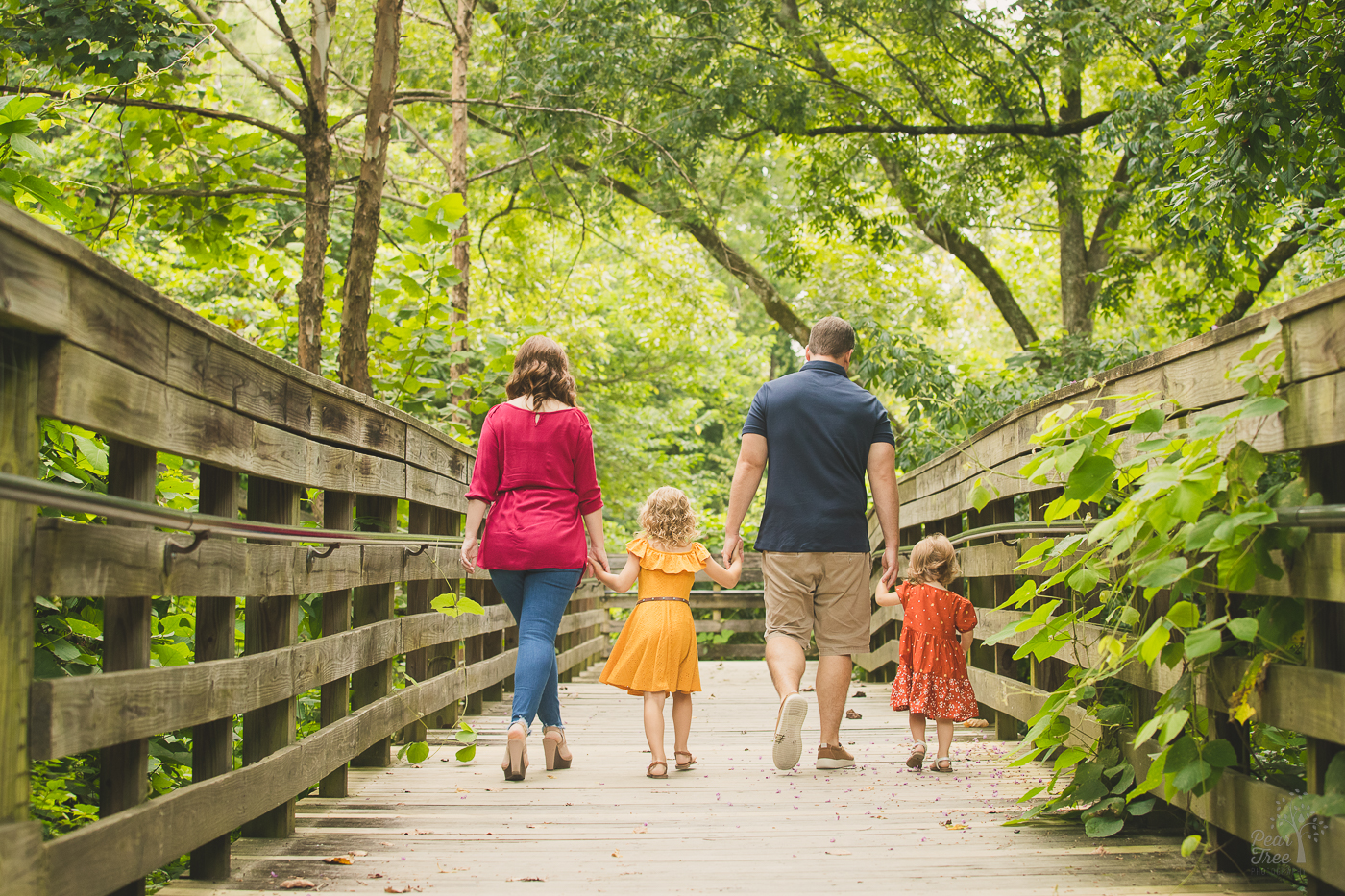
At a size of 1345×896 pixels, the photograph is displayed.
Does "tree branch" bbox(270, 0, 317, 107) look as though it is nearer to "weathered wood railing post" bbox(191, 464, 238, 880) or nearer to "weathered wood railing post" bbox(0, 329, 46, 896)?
"weathered wood railing post" bbox(191, 464, 238, 880)

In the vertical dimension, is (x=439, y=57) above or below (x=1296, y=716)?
above

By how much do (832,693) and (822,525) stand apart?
692 millimetres

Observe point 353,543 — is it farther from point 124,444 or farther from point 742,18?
point 742,18

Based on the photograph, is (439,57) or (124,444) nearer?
(124,444)

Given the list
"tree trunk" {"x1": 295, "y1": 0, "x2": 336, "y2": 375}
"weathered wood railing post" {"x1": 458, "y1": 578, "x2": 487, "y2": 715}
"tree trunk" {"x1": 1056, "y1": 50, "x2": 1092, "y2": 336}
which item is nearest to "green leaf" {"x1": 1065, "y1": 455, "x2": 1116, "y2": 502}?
"weathered wood railing post" {"x1": 458, "y1": 578, "x2": 487, "y2": 715}

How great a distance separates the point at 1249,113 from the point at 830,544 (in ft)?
10.2

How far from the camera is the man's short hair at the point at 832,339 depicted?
4.56 metres

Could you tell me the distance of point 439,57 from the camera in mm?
13438

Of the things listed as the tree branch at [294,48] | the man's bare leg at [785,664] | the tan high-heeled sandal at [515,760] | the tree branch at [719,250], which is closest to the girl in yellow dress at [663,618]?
the man's bare leg at [785,664]

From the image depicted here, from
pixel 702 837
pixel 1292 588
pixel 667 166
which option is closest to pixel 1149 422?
pixel 1292 588

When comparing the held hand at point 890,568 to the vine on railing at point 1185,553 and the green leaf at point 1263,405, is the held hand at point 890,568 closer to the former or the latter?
the vine on railing at point 1185,553

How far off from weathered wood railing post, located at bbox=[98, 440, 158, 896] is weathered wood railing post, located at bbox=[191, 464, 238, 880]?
30 cm

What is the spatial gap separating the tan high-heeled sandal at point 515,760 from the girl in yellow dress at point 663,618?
0.51m

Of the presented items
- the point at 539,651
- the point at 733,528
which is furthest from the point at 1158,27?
the point at 539,651
